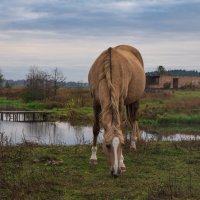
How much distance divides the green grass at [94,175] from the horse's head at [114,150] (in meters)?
0.38

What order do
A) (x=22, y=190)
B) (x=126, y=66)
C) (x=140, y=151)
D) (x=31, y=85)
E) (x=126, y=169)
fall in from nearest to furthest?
1. (x=22, y=190)
2. (x=126, y=169)
3. (x=126, y=66)
4. (x=140, y=151)
5. (x=31, y=85)

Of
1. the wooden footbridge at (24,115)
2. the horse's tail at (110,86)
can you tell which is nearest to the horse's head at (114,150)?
the horse's tail at (110,86)

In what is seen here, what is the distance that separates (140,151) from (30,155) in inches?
103

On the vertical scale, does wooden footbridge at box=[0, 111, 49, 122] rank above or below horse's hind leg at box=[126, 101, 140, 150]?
below

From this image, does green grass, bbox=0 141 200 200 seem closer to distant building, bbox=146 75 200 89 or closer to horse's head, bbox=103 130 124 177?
horse's head, bbox=103 130 124 177

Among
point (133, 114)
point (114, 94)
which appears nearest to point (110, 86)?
point (114, 94)

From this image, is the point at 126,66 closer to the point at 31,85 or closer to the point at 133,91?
the point at 133,91

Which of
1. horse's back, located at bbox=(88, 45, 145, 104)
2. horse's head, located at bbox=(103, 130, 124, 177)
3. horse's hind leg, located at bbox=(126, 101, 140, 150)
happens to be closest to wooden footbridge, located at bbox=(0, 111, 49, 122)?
horse's hind leg, located at bbox=(126, 101, 140, 150)

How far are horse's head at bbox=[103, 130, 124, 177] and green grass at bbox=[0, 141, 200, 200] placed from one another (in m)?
0.38

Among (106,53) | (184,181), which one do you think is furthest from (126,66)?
(184,181)

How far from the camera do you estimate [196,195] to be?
6219 millimetres

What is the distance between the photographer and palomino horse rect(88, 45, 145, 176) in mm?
6336

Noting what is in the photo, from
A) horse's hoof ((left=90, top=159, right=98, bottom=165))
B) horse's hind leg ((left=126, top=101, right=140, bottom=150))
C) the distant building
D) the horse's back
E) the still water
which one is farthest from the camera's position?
the distant building

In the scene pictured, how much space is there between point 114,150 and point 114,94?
1.14m
